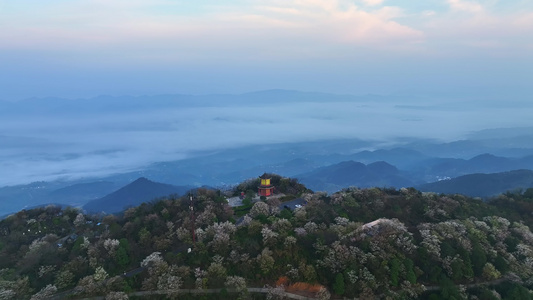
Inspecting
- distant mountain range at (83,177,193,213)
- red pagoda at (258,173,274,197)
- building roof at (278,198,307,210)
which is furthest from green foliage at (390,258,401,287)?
distant mountain range at (83,177,193,213)

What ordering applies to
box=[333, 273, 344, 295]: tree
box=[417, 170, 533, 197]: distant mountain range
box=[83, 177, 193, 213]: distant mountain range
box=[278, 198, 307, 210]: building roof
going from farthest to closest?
1. box=[83, 177, 193, 213]: distant mountain range
2. box=[417, 170, 533, 197]: distant mountain range
3. box=[278, 198, 307, 210]: building roof
4. box=[333, 273, 344, 295]: tree

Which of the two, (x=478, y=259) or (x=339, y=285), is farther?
(x=478, y=259)

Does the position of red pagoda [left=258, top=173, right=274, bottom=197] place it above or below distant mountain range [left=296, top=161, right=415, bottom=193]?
above

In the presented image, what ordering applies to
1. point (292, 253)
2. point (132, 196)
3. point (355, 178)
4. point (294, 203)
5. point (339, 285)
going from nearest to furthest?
point (339, 285), point (292, 253), point (294, 203), point (132, 196), point (355, 178)

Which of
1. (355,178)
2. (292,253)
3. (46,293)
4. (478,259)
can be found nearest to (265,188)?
(292,253)

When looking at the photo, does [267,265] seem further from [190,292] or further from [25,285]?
[25,285]

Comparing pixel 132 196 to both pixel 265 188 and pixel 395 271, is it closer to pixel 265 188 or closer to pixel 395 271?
pixel 265 188

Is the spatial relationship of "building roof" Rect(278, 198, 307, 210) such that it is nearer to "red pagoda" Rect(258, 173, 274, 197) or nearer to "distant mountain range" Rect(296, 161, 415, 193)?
"red pagoda" Rect(258, 173, 274, 197)

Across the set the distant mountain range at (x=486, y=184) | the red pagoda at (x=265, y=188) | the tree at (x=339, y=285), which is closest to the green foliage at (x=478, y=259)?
the tree at (x=339, y=285)

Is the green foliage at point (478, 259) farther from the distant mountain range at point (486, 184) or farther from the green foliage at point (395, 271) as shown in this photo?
the distant mountain range at point (486, 184)
